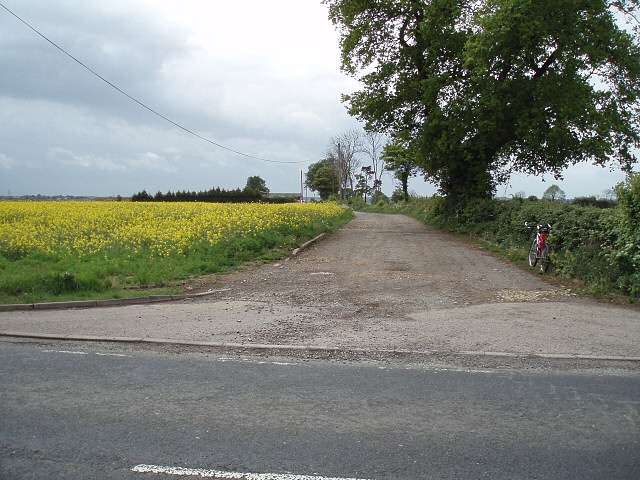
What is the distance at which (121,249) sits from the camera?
16.0 m

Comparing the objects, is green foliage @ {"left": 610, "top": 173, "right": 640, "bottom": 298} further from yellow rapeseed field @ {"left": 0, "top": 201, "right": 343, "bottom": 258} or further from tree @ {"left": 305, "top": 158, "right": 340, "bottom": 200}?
tree @ {"left": 305, "top": 158, "right": 340, "bottom": 200}

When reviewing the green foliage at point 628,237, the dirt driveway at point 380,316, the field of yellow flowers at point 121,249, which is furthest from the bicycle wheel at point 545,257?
the field of yellow flowers at point 121,249

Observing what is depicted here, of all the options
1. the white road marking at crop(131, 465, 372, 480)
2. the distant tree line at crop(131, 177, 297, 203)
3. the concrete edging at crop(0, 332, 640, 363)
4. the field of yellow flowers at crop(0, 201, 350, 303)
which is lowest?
the white road marking at crop(131, 465, 372, 480)

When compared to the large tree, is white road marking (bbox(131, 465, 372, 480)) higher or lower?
lower

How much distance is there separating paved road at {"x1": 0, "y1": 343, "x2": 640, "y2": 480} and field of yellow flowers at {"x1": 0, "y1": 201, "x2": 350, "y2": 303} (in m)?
5.45

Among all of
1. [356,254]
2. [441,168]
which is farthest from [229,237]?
[441,168]

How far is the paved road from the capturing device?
3.84m

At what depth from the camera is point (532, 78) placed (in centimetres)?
2464

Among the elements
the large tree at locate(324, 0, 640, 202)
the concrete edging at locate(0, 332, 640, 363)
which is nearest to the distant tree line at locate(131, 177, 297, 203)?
the large tree at locate(324, 0, 640, 202)

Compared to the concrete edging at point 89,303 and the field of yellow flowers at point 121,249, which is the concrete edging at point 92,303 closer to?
the concrete edging at point 89,303

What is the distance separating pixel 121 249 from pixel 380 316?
10.0 metres

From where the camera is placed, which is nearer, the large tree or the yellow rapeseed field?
the yellow rapeseed field

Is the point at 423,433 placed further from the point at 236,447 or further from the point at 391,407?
the point at 236,447

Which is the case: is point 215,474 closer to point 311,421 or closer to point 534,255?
point 311,421
